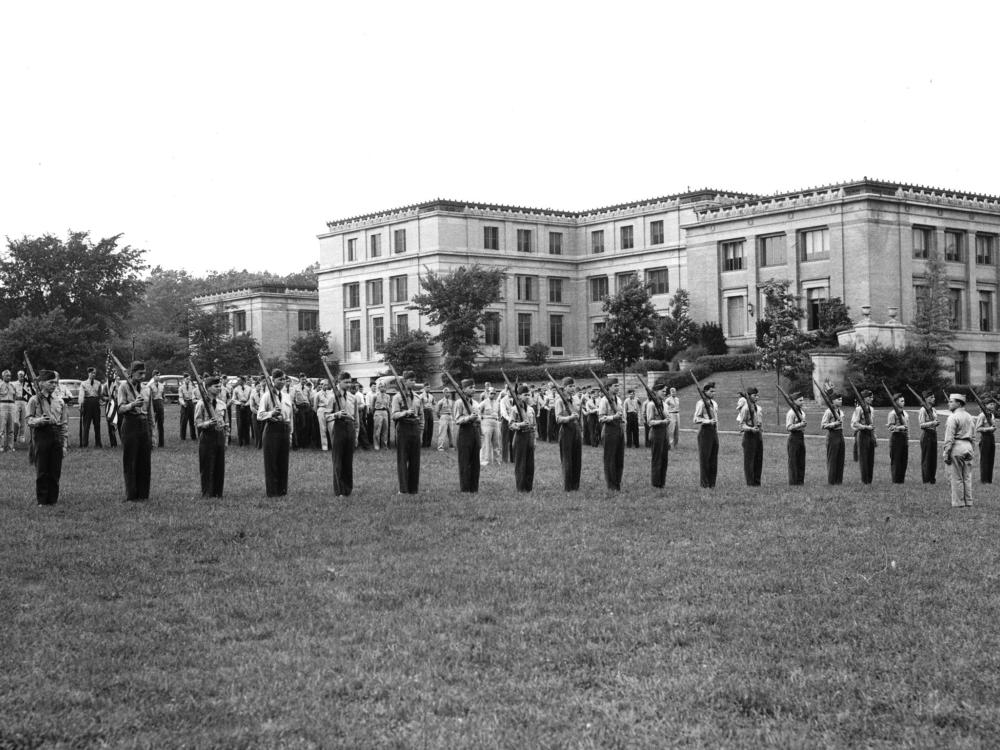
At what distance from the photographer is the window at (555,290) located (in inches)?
3593

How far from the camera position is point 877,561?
Answer: 13109 millimetres

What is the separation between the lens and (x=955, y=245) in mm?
71875

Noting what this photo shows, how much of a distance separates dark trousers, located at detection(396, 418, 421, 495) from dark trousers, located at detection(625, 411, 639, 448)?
1658 centimetres

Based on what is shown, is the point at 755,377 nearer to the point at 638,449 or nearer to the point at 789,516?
the point at 638,449

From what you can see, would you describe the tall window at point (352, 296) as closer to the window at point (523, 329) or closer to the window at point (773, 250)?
the window at point (523, 329)

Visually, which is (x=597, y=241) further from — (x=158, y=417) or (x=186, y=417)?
(x=158, y=417)

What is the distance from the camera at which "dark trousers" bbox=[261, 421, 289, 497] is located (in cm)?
1886

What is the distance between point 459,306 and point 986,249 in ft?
111

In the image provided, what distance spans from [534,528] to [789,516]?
410 centimetres

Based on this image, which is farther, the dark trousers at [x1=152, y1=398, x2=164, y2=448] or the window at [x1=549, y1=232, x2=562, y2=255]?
the window at [x1=549, y1=232, x2=562, y2=255]

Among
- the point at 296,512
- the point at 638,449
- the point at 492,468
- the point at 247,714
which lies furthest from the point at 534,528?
the point at 638,449

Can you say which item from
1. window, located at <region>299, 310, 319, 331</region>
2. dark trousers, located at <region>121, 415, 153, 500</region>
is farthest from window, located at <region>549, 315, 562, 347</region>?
dark trousers, located at <region>121, 415, 153, 500</region>

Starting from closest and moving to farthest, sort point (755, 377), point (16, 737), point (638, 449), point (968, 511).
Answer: point (16, 737), point (968, 511), point (638, 449), point (755, 377)

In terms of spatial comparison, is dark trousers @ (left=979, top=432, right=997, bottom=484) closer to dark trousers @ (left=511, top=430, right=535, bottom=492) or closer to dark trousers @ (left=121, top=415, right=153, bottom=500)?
dark trousers @ (left=511, top=430, right=535, bottom=492)
